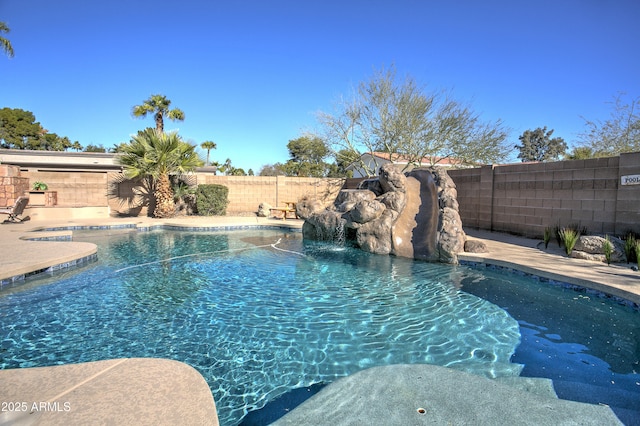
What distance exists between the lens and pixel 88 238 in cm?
1095

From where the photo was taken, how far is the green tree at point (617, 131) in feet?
43.8

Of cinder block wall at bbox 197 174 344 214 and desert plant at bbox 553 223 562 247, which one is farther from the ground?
cinder block wall at bbox 197 174 344 214

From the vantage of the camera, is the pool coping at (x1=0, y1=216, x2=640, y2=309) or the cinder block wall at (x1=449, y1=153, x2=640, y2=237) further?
the cinder block wall at (x1=449, y1=153, x2=640, y2=237)

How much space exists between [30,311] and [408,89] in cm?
1756

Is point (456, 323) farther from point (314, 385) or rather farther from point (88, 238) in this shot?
point (88, 238)

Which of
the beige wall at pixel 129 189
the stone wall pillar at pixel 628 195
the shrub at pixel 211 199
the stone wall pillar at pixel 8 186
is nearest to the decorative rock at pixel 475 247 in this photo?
the stone wall pillar at pixel 628 195

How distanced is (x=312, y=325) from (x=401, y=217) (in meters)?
5.56

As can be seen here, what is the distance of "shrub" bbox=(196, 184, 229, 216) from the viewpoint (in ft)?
55.2

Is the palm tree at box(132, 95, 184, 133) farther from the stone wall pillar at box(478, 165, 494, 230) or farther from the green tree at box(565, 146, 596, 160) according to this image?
the green tree at box(565, 146, 596, 160)

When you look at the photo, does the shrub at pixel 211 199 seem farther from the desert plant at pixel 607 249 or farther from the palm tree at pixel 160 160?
the desert plant at pixel 607 249

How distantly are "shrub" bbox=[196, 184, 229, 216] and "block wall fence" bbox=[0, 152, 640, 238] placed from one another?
796 mm

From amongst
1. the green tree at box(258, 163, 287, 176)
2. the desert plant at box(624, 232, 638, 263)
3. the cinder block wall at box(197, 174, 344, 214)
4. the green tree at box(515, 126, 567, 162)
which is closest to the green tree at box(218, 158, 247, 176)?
the green tree at box(258, 163, 287, 176)

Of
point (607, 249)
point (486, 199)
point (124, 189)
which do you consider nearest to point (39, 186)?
point (124, 189)

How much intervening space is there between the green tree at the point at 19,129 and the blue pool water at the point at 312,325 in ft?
128
